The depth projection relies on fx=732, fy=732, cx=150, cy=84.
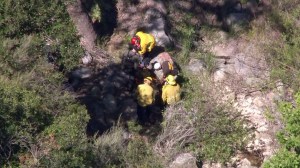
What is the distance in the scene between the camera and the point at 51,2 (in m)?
14.6

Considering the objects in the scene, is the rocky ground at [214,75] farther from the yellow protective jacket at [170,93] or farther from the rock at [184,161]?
the yellow protective jacket at [170,93]

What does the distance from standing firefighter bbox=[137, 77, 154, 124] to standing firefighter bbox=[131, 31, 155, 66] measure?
2.55ft

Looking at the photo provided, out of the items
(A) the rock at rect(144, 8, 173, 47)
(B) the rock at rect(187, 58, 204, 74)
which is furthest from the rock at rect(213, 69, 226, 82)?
(A) the rock at rect(144, 8, 173, 47)

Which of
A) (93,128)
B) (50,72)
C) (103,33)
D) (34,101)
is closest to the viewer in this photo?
(34,101)

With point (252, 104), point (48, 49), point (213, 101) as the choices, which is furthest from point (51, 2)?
point (252, 104)

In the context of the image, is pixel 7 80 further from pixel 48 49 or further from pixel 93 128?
pixel 93 128

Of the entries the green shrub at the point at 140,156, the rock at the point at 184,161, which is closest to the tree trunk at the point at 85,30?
the green shrub at the point at 140,156

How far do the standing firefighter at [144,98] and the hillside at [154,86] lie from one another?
221 mm

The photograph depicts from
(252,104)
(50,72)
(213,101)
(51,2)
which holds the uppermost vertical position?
(51,2)

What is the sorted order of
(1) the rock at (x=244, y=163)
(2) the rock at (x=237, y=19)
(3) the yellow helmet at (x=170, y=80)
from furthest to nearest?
(2) the rock at (x=237, y=19)
(3) the yellow helmet at (x=170, y=80)
(1) the rock at (x=244, y=163)

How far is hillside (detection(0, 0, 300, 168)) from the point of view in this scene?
41.7 ft

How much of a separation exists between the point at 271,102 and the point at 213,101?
171 centimetres

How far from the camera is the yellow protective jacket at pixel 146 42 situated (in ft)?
56.2

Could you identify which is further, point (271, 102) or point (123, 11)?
point (123, 11)
